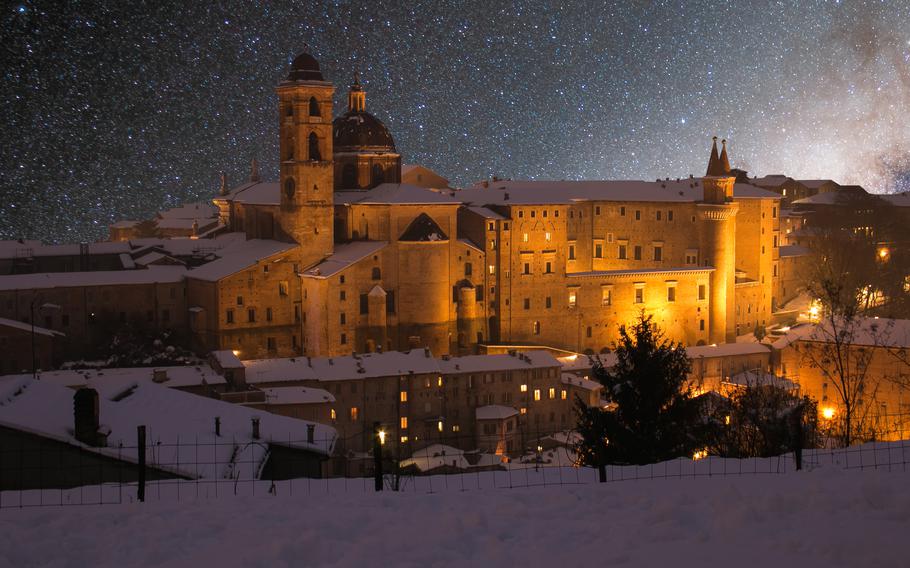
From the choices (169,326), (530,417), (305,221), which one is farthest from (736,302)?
(169,326)

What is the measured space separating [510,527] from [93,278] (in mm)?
41618

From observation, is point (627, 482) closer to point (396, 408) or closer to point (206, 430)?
point (206, 430)

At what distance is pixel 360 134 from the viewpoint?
55156 millimetres

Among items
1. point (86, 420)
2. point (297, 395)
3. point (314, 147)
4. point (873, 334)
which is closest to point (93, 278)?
point (314, 147)

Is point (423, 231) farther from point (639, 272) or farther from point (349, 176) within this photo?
point (639, 272)

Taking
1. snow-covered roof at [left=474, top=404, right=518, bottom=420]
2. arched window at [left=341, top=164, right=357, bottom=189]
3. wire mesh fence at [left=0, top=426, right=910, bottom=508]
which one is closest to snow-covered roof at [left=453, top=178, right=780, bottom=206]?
arched window at [left=341, top=164, right=357, bottom=189]

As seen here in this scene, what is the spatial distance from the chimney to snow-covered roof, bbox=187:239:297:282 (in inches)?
1177

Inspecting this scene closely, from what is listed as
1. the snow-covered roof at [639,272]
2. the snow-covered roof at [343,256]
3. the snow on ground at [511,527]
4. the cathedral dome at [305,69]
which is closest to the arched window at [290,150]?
the cathedral dome at [305,69]

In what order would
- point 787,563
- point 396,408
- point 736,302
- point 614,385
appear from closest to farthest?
Answer: 1. point 787,563
2. point 614,385
3. point 396,408
4. point 736,302

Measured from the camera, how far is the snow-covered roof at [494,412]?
40.8 metres

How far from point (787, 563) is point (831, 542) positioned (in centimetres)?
47

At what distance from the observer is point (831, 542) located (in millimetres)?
8781

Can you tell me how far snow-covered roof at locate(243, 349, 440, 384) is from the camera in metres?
39.0

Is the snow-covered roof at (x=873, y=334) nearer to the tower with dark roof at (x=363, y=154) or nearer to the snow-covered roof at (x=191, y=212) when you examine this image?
the tower with dark roof at (x=363, y=154)
